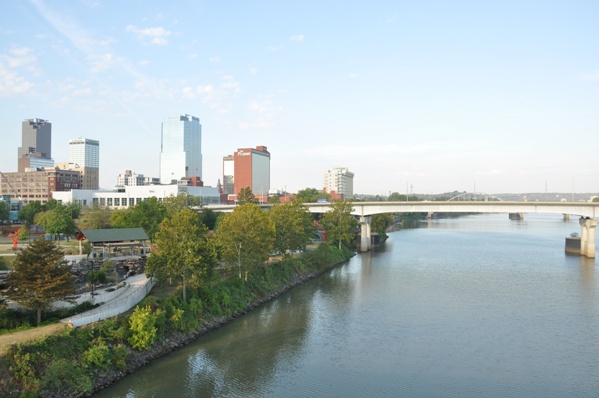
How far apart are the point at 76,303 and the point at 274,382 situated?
48.2 feet

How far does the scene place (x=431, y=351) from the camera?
32.7 m

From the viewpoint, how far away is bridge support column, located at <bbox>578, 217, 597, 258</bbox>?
7694 cm

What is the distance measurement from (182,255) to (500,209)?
2707 inches

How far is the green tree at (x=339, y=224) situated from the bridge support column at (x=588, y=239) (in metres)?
39.0

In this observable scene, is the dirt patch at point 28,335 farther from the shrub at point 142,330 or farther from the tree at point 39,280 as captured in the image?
the shrub at point 142,330

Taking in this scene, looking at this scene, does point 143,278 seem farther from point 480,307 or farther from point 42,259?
point 480,307

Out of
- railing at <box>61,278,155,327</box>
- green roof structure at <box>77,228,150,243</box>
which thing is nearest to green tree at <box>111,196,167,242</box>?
green roof structure at <box>77,228,150,243</box>

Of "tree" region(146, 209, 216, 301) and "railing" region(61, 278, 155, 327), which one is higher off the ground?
"tree" region(146, 209, 216, 301)

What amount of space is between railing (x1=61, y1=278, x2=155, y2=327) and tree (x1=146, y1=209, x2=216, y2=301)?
237 cm

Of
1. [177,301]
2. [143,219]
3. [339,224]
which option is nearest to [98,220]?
[143,219]

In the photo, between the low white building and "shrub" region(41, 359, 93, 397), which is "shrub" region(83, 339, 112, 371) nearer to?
"shrub" region(41, 359, 93, 397)

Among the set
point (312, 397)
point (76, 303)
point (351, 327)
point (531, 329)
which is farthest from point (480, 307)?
point (76, 303)

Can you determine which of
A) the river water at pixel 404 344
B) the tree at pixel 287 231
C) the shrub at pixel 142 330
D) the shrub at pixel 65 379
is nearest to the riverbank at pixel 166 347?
the river water at pixel 404 344

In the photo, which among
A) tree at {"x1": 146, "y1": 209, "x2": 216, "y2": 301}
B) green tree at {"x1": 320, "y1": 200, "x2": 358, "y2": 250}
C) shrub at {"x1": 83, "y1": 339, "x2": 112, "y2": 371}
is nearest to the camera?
shrub at {"x1": 83, "y1": 339, "x2": 112, "y2": 371}
